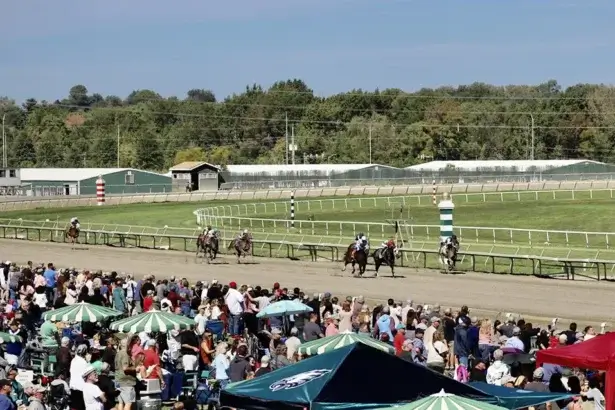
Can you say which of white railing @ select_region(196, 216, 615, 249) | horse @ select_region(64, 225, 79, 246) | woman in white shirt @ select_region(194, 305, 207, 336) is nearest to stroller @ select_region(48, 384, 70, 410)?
woman in white shirt @ select_region(194, 305, 207, 336)

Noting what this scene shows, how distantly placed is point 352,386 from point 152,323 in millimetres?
6396

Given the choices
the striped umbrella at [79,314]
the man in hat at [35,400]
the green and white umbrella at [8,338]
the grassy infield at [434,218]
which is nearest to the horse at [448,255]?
the grassy infield at [434,218]

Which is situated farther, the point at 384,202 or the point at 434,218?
the point at 384,202

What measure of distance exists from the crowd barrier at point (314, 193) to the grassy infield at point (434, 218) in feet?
11.2

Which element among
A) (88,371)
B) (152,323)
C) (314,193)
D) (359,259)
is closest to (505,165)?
(314,193)

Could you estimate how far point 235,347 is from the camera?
1454cm

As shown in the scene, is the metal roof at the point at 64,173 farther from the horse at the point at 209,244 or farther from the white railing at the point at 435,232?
the horse at the point at 209,244

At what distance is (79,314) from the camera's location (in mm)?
16438

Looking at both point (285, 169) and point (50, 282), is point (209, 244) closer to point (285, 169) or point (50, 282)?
point (50, 282)

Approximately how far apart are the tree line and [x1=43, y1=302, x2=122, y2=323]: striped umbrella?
86.0 m

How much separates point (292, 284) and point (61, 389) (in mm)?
14055

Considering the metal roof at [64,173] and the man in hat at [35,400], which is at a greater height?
the metal roof at [64,173]

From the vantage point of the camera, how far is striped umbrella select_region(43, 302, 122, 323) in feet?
53.5

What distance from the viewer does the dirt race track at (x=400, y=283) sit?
74.9 ft
